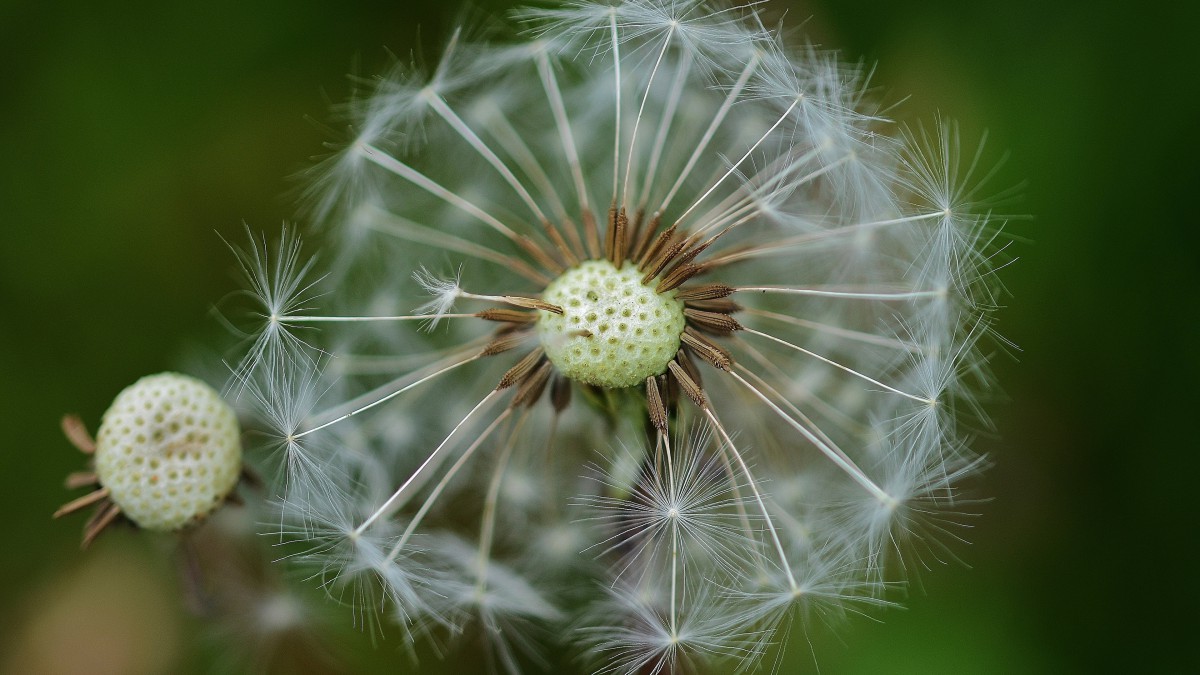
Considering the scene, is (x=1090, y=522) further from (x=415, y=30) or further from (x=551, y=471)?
(x=415, y=30)

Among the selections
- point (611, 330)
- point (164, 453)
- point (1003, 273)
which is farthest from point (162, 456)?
point (1003, 273)

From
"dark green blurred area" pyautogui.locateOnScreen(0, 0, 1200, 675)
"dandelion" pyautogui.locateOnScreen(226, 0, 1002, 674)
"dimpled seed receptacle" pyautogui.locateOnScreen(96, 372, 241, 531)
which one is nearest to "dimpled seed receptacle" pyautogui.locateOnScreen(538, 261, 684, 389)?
"dandelion" pyautogui.locateOnScreen(226, 0, 1002, 674)

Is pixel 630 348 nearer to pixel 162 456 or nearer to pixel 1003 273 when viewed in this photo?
pixel 162 456

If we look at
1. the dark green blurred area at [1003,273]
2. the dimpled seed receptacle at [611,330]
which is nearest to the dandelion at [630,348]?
the dimpled seed receptacle at [611,330]

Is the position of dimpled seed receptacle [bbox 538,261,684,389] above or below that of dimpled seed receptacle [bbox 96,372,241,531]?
above

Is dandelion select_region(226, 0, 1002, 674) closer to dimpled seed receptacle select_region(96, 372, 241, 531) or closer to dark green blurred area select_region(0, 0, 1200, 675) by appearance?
dimpled seed receptacle select_region(96, 372, 241, 531)

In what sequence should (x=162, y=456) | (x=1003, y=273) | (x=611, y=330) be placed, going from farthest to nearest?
(x=1003, y=273) → (x=162, y=456) → (x=611, y=330)
